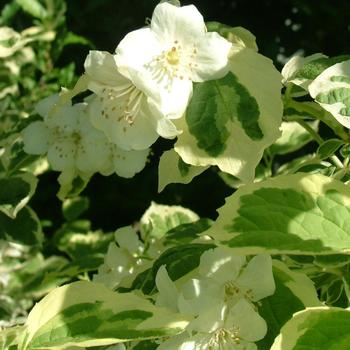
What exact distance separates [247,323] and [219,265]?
0.10 meters

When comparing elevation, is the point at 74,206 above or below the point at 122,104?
below

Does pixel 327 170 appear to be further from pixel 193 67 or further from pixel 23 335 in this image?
pixel 23 335

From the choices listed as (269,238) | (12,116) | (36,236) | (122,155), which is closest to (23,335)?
(269,238)

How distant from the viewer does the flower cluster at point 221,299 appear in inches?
38.6

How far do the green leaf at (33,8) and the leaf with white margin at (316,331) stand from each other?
1649 millimetres

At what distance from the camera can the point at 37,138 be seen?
1488 millimetres

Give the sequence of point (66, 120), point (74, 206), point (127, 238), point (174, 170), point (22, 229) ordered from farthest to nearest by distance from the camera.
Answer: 1. point (74, 206)
2. point (22, 229)
3. point (127, 238)
4. point (66, 120)
5. point (174, 170)

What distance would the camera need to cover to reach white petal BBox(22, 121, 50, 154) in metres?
1.48

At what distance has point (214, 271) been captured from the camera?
1.04m

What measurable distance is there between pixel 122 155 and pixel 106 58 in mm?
382

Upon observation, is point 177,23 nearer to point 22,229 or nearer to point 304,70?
point 304,70

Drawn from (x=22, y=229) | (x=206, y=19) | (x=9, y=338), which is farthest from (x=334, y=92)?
(x=206, y=19)

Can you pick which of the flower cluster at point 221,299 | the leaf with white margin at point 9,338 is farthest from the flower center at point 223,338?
the leaf with white margin at point 9,338

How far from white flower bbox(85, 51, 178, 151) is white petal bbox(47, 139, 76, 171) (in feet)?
1.17
